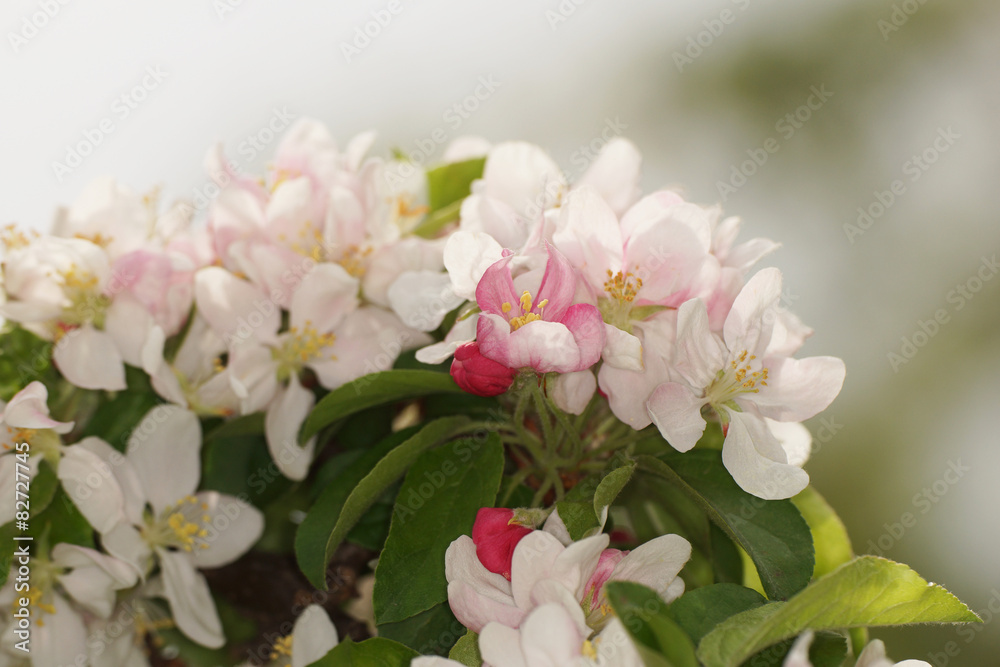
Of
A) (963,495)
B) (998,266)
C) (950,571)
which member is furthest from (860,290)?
(963,495)

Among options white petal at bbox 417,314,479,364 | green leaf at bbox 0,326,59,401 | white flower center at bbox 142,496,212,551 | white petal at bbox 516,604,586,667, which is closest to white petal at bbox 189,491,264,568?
white flower center at bbox 142,496,212,551

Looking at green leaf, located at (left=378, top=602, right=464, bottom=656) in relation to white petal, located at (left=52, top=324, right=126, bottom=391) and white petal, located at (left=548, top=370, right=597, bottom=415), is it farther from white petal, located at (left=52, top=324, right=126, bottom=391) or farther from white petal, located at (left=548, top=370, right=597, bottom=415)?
white petal, located at (left=52, top=324, right=126, bottom=391)

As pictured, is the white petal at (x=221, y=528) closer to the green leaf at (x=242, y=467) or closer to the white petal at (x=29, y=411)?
the green leaf at (x=242, y=467)

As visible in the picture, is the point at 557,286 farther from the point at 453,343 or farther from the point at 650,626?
the point at 650,626

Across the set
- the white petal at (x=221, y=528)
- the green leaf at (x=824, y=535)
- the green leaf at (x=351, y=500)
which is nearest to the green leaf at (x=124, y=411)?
the white petal at (x=221, y=528)

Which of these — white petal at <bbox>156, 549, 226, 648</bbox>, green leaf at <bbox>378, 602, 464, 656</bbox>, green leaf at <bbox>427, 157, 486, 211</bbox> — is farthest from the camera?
green leaf at <bbox>427, 157, 486, 211</bbox>
